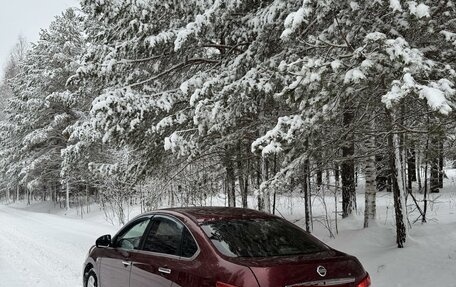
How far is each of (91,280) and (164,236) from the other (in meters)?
2.46

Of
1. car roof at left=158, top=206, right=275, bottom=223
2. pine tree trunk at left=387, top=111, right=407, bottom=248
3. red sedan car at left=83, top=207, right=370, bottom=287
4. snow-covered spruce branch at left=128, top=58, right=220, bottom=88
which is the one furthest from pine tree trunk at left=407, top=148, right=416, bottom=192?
red sedan car at left=83, top=207, right=370, bottom=287

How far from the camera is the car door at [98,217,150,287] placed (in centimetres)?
544

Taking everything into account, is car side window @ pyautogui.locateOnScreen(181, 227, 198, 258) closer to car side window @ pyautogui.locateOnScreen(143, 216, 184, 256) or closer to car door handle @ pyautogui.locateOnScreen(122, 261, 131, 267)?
car side window @ pyautogui.locateOnScreen(143, 216, 184, 256)

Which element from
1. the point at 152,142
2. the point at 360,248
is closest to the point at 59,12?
the point at 152,142

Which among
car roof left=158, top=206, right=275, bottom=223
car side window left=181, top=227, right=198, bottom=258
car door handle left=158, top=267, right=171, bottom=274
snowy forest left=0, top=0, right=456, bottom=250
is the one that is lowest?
car door handle left=158, top=267, right=171, bottom=274

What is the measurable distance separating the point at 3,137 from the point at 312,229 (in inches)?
1217

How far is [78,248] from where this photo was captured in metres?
12.8

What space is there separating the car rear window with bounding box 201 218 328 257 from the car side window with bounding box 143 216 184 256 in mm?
375

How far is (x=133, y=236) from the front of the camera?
5.76 meters

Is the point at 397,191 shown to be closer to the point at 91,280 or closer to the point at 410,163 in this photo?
the point at 91,280

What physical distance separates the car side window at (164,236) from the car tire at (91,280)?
1817mm

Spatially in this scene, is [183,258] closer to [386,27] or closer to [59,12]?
[386,27]

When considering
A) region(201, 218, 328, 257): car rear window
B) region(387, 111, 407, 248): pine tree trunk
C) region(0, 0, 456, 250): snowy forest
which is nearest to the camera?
region(201, 218, 328, 257): car rear window

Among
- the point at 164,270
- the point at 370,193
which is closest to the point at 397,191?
the point at 370,193
